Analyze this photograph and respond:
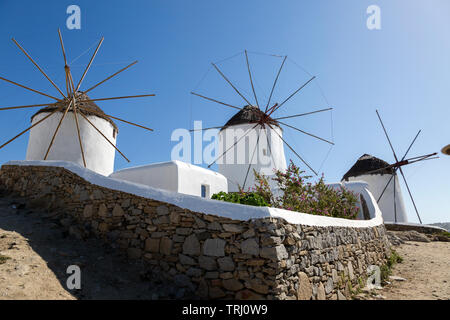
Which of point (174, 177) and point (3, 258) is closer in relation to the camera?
point (3, 258)

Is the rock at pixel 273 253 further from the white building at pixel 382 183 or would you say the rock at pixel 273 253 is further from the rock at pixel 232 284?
the white building at pixel 382 183

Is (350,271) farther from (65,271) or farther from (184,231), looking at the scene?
(65,271)

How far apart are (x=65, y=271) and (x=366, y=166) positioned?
20.0 metres

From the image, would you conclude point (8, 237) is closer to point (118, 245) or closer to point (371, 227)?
point (118, 245)

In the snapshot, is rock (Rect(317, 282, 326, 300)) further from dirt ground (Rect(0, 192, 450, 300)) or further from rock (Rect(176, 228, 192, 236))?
rock (Rect(176, 228, 192, 236))

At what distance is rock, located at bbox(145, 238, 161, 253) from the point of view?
4.61 m

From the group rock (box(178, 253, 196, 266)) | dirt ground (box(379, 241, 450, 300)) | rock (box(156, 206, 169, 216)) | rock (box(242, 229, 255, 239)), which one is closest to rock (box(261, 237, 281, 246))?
rock (box(242, 229, 255, 239))

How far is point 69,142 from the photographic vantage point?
11.1m

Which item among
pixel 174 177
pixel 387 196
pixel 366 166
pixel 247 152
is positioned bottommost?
pixel 174 177

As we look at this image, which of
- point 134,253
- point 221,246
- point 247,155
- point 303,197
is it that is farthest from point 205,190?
point 247,155

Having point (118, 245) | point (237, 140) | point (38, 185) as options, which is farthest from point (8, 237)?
point (237, 140)

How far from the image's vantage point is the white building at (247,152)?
15234mm

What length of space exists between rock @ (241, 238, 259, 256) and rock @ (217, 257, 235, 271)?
25cm
